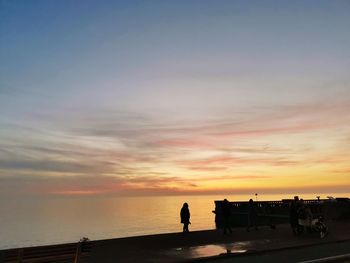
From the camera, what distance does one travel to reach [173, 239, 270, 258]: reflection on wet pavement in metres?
16.8

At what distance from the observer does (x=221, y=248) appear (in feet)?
60.6

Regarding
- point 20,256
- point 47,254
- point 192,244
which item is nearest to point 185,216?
point 192,244

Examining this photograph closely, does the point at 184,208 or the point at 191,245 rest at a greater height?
the point at 184,208

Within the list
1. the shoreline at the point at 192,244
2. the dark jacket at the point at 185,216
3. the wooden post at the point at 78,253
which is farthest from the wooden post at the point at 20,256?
the dark jacket at the point at 185,216

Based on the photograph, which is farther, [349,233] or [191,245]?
[349,233]

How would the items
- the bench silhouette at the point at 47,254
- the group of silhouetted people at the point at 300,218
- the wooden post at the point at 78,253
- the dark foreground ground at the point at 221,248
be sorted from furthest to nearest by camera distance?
the group of silhouetted people at the point at 300,218 < the dark foreground ground at the point at 221,248 < the wooden post at the point at 78,253 < the bench silhouette at the point at 47,254

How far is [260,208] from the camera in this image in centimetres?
4156

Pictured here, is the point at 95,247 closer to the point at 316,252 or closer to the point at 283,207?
the point at 316,252

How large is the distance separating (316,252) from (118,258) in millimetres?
7321

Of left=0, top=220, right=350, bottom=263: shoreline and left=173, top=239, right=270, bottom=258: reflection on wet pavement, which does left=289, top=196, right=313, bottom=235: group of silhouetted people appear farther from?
left=173, top=239, right=270, bottom=258: reflection on wet pavement

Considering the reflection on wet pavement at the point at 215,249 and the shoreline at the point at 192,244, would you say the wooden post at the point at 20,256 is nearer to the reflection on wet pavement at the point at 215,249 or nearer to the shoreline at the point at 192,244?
the shoreline at the point at 192,244

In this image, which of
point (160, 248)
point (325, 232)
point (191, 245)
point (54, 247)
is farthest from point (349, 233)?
point (54, 247)

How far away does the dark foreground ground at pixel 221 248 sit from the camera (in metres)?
16.0

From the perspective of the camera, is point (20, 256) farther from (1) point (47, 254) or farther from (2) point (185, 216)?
(2) point (185, 216)
